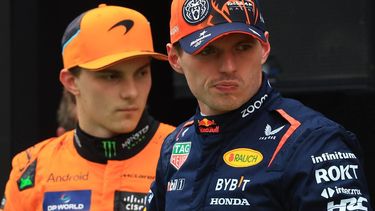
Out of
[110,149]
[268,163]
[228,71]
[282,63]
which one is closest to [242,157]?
[268,163]

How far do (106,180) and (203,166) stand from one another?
97 cm

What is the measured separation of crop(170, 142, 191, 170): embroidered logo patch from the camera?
2.17 metres

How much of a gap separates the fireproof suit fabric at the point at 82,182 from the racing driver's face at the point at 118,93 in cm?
13

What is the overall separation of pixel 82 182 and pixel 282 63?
6.22ft

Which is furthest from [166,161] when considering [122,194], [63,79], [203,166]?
[63,79]

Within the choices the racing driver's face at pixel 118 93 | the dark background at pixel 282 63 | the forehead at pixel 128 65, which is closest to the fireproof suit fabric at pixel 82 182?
the racing driver's face at pixel 118 93

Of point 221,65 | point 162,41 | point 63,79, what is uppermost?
point 221,65

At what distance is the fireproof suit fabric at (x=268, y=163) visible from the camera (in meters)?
1.84

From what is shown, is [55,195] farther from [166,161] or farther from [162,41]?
[162,41]

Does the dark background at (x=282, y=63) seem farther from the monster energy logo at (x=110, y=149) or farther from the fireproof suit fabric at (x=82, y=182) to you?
the monster energy logo at (x=110, y=149)

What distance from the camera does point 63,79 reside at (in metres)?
3.09

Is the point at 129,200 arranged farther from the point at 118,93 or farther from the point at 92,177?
the point at 118,93

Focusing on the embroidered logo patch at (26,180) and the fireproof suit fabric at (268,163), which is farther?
the embroidered logo patch at (26,180)

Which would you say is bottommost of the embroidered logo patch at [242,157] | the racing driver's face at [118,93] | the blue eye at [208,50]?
the racing driver's face at [118,93]
